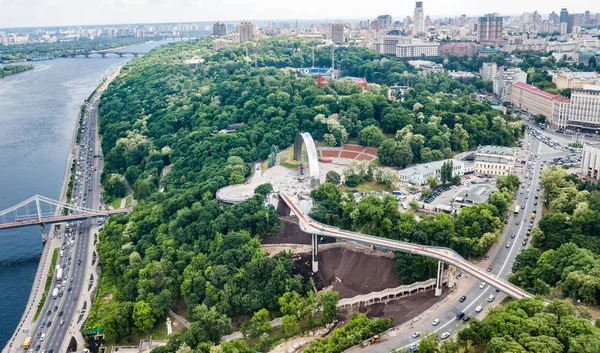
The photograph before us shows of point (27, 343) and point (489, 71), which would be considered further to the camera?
point (489, 71)

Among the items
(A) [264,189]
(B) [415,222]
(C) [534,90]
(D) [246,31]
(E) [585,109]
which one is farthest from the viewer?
(D) [246,31]

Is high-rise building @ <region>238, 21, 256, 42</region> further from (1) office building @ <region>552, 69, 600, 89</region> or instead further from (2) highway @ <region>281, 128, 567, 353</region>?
(2) highway @ <region>281, 128, 567, 353</region>

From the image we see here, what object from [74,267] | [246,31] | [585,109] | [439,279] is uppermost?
[246,31]

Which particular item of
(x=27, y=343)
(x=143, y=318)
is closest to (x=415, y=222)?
(x=143, y=318)

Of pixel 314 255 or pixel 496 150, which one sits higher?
pixel 496 150

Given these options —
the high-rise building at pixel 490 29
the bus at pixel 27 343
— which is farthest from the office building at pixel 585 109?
the high-rise building at pixel 490 29

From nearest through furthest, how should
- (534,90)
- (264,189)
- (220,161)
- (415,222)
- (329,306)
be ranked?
(329,306)
(415,222)
(264,189)
(220,161)
(534,90)

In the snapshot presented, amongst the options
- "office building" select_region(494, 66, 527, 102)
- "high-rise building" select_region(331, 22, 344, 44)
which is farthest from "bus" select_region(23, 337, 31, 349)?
"high-rise building" select_region(331, 22, 344, 44)

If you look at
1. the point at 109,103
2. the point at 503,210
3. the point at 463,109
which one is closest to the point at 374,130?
the point at 463,109

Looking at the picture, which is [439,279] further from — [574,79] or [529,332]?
[574,79]
